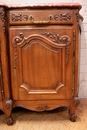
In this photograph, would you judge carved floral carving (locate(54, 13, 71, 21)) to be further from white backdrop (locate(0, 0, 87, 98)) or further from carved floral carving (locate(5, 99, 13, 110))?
carved floral carving (locate(5, 99, 13, 110))

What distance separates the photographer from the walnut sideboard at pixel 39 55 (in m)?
0.94

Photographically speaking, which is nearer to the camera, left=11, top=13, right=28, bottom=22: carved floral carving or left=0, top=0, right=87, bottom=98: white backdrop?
left=11, top=13, right=28, bottom=22: carved floral carving

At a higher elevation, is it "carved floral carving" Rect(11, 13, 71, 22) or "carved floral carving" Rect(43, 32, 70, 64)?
"carved floral carving" Rect(11, 13, 71, 22)

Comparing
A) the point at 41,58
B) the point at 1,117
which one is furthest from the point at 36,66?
Answer: the point at 1,117

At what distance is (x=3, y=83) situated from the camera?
102 cm

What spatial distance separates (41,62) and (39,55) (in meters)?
0.05

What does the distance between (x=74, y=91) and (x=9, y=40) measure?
622mm

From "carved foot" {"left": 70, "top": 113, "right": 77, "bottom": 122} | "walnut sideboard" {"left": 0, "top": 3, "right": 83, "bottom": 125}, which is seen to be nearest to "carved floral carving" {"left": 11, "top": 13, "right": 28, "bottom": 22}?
"walnut sideboard" {"left": 0, "top": 3, "right": 83, "bottom": 125}

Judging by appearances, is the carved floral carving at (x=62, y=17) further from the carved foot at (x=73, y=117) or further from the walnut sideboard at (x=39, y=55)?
the carved foot at (x=73, y=117)

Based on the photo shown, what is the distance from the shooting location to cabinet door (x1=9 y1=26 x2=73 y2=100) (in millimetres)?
956

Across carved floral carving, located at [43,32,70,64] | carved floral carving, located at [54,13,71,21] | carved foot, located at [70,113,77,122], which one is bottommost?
carved foot, located at [70,113,77,122]

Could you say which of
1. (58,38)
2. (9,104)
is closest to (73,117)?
(9,104)

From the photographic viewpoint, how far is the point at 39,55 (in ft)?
3.25

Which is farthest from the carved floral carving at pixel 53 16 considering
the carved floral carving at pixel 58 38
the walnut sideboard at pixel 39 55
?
the carved floral carving at pixel 58 38
